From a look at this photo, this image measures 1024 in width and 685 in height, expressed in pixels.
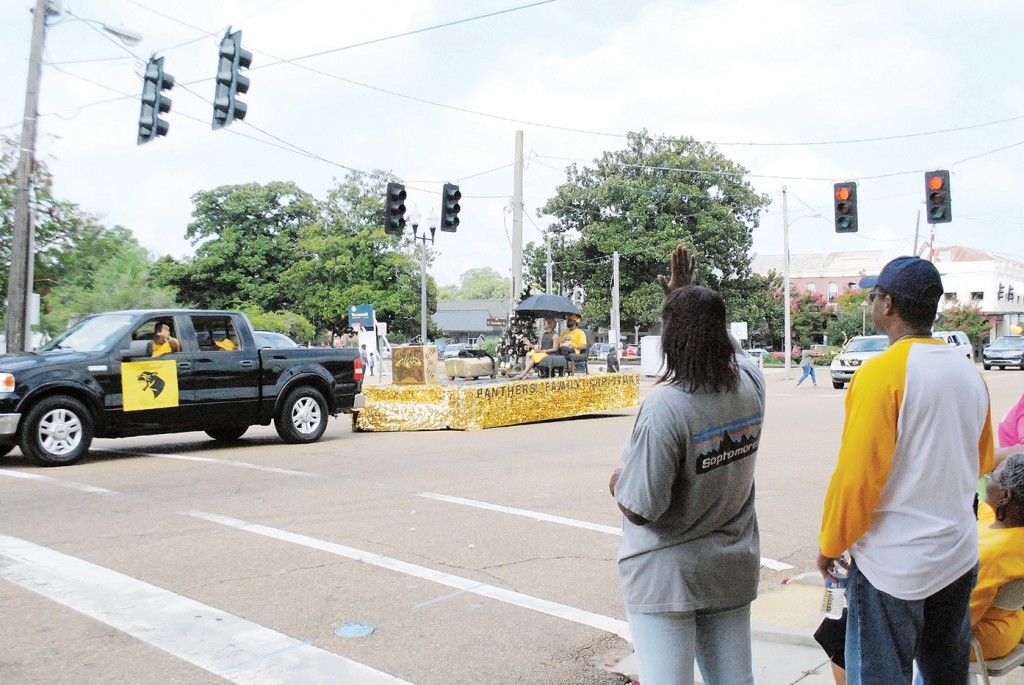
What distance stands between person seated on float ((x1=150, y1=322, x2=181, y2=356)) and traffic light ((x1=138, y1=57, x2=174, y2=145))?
5928 mm

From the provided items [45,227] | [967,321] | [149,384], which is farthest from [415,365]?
[967,321]


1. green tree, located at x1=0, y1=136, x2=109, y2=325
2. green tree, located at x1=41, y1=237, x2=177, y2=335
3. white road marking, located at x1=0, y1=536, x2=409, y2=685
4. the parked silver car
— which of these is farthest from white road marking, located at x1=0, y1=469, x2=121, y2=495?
the parked silver car

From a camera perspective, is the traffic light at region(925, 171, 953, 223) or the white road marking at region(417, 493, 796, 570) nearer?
the white road marking at region(417, 493, 796, 570)

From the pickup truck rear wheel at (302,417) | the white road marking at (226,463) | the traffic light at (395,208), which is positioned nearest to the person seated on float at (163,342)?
the white road marking at (226,463)

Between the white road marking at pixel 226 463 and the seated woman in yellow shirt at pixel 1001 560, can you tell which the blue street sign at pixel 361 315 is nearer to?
the white road marking at pixel 226 463

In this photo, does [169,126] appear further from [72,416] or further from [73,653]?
[73,653]

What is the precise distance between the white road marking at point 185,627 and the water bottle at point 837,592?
6.76 ft

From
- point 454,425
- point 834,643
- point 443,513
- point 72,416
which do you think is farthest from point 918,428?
point 454,425

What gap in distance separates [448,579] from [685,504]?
350 centimetres

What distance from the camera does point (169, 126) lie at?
16203 millimetres

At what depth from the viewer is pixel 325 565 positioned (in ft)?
20.0

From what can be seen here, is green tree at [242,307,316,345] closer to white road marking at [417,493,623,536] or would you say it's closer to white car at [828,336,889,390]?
white car at [828,336,889,390]

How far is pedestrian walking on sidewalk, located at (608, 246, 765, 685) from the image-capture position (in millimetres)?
2564

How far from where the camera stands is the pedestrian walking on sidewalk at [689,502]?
8.41ft
